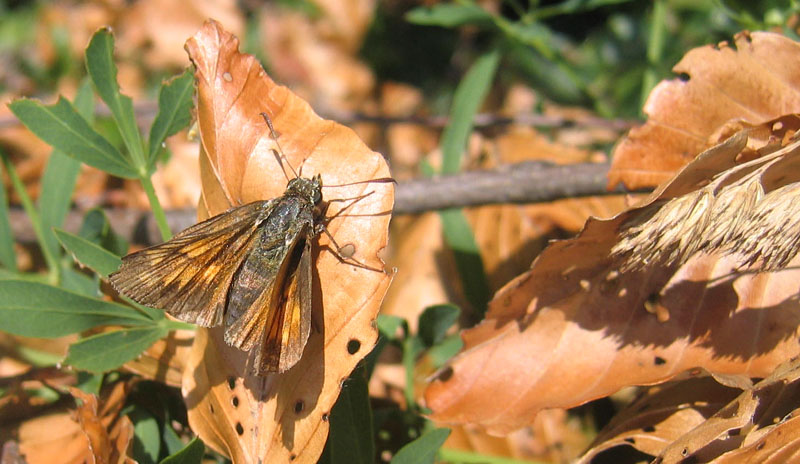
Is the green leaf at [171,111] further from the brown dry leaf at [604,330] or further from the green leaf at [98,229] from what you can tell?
the brown dry leaf at [604,330]

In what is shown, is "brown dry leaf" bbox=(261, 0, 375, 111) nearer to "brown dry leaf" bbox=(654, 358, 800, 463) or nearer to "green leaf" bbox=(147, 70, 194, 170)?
"green leaf" bbox=(147, 70, 194, 170)

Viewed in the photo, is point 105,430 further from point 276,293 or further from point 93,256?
point 276,293

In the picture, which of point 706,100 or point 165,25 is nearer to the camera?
point 706,100

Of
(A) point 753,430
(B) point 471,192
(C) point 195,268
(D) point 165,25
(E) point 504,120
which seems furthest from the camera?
(D) point 165,25

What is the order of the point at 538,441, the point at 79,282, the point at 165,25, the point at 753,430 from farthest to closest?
the point at 165,25 → the point at 538,441 → the point at 79,282 → the point at 753,430

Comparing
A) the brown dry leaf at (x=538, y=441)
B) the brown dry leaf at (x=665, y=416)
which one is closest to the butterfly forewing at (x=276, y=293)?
the brown dry leaf at (x=665, y=416)

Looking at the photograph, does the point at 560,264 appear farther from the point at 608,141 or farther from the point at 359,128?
the point at 359,128

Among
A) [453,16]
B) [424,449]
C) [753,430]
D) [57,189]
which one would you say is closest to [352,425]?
[424,449]
